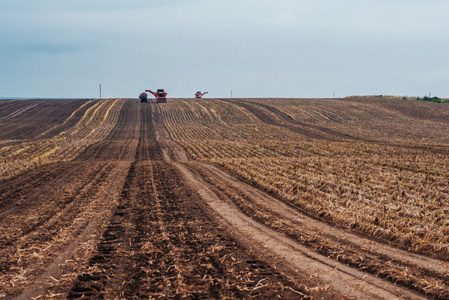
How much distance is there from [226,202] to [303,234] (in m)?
3.94

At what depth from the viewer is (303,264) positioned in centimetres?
657

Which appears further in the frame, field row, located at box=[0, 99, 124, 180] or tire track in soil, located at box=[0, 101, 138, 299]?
field row, located at box=[0, 99, 124, 180]

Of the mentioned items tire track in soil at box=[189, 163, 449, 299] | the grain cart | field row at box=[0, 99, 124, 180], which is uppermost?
the grain cart

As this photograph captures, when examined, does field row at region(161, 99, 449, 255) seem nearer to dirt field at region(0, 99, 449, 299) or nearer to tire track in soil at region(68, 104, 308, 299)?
dirt field at region(0, 99, 449, 299)

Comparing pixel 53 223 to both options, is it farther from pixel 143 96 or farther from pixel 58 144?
pixel 143 96

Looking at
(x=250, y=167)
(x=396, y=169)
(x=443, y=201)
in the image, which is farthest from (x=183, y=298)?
(x=396, y=169)

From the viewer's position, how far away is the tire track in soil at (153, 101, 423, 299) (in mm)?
5441

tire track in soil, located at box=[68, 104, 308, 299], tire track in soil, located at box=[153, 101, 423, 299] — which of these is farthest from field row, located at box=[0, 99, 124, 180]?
tire track in soil, located at box=[153, 101, 423, 299]

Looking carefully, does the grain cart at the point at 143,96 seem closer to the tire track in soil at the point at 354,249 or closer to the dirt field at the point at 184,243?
the dirt field at the point at 184,243

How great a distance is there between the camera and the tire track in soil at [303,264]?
17.8 feet

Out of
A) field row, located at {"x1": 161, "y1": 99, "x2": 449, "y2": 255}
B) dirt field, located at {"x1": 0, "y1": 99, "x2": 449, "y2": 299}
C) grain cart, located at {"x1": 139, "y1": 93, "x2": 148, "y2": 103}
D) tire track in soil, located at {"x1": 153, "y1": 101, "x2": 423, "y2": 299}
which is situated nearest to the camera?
tire track in soil, located at {"x1": 153, "y1": 101, "x2": 423, "y2": 299}

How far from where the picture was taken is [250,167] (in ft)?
63.8

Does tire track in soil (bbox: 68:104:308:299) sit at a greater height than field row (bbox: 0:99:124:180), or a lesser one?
lesser

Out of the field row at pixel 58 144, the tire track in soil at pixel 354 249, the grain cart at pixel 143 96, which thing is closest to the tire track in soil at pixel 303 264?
the tire track in soil at pixel 354 249
